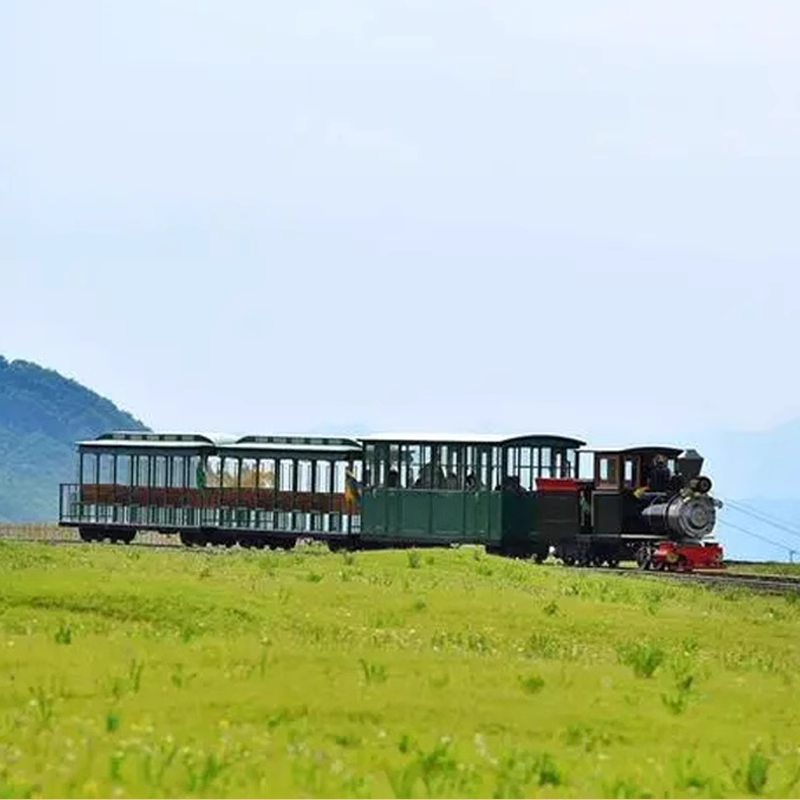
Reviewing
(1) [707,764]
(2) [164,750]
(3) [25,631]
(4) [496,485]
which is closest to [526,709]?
(1) [707,764]

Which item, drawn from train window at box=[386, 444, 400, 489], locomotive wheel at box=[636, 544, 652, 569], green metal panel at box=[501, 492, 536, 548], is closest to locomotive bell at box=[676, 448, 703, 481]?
locomotive wheel at box=[636, 544, 652, 569]

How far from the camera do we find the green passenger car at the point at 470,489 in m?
65.1

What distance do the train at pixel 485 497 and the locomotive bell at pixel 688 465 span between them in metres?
0.04

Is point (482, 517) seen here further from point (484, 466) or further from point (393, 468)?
point (393, 468)

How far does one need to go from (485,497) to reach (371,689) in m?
41.8

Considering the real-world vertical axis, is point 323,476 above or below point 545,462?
below

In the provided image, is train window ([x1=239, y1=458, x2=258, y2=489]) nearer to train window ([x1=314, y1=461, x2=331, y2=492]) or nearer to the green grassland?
train window ([x1=314, y1=461, x2=331, y2=492])

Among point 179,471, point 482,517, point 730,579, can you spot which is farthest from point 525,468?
point 179,471

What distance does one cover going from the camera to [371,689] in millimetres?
23422

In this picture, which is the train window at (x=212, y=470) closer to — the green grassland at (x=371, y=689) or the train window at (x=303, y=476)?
the train window at (x=303, y=476)

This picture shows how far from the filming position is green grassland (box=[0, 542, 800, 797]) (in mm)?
18266

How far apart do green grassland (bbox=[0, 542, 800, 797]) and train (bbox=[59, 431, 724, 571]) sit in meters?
21.8

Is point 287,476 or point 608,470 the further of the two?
point 287,476

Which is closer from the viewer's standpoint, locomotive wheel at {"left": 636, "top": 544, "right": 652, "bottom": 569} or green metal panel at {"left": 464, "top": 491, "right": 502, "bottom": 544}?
locomotive wheel at {"left": 636, "top": 544, "right": 652, "bottom": 569}
